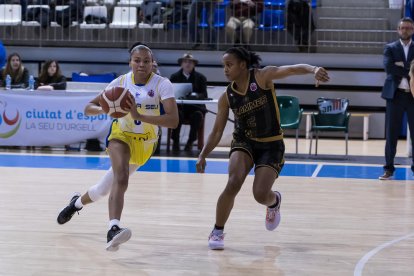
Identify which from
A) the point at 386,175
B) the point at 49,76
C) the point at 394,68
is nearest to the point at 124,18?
the point at 49,76

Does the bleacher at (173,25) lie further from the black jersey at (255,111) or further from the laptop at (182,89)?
the black jersey at (255,111)

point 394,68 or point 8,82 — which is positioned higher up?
point 394,68

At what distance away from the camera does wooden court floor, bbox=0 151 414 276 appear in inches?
219

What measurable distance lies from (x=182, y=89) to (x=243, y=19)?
4488 millimetres

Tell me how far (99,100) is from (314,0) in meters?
13.3

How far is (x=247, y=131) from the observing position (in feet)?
21.1

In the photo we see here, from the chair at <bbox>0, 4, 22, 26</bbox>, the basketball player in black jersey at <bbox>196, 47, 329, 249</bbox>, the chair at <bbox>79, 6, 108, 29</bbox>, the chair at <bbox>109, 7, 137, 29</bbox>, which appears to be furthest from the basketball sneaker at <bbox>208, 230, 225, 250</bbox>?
the chair at <bbox>0, 4, 22, 26</bbox>

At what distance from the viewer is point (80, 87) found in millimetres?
14266

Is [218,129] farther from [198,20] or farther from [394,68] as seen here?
[198,20]

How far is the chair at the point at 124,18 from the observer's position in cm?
1853

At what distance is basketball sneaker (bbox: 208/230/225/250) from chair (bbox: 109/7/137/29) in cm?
1282

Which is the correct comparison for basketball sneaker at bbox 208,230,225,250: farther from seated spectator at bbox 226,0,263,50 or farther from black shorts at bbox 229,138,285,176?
seated spectator at bbox 226,0,263,50

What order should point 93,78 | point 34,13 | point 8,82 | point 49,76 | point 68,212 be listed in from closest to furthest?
point 68,212, point 8,82, point 49,76, point 93,78, point 34,13

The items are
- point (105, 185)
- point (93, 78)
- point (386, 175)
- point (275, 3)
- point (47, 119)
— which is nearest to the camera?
point (105, 185)
